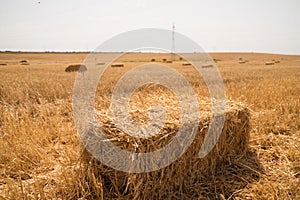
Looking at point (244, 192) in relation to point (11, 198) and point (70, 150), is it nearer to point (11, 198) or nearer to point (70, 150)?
point (70, 150)

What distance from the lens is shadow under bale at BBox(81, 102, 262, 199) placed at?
2471 millimetres

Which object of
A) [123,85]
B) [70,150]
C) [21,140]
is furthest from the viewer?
[123,85]

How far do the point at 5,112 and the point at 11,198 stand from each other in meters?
2.94

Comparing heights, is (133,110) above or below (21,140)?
above

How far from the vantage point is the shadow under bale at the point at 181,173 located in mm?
2471


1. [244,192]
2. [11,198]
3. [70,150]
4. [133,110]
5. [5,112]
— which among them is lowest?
[244,192]

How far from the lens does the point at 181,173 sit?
273cm

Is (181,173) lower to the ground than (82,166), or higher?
lower

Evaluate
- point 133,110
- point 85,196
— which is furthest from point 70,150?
point 133,110

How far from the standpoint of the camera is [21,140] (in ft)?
11.7

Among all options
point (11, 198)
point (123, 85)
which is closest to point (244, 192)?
point (11, 198)

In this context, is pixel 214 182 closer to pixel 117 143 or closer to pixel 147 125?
pixel 147 125

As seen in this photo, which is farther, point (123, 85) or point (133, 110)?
point (123, 85)

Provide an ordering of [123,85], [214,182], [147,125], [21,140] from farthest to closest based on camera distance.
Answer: [123,85], [21,140], [214,182], [147,125]
